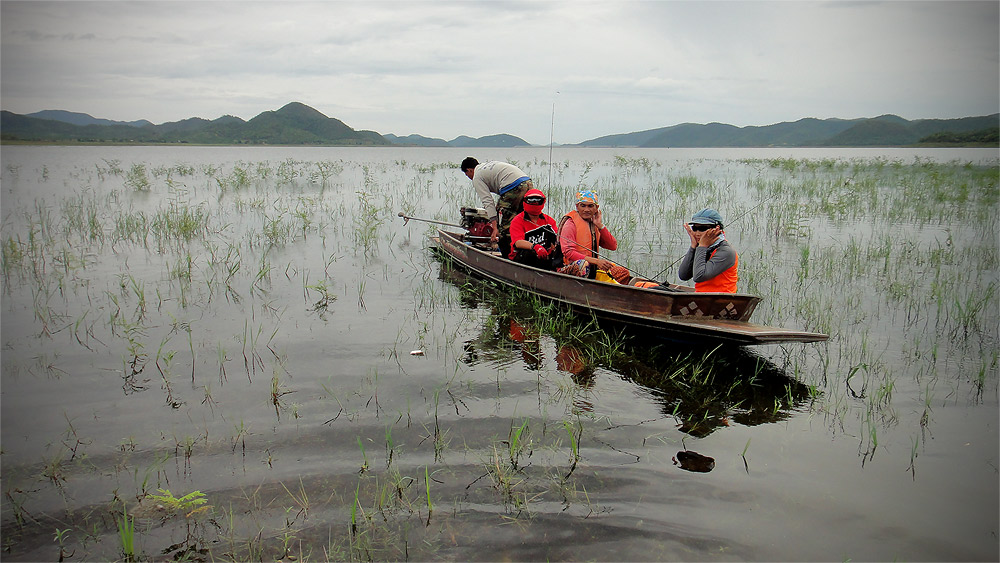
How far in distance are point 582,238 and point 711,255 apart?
2009 millimetres

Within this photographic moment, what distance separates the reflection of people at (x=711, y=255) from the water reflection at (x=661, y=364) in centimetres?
74

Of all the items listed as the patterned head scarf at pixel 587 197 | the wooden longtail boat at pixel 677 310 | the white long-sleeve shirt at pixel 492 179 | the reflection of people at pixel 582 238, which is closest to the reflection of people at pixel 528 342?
the wooden longtail boat at pixel 677 310

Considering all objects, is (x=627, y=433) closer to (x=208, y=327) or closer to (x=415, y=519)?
(x=415, y=519)

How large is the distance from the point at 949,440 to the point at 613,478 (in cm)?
295

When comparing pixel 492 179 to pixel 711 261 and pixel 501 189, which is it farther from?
pixel 711 261

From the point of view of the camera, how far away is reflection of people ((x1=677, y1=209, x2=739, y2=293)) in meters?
6.03

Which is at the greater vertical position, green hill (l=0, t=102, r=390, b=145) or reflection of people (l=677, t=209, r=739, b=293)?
green hill (l=0, t=102, r=390, b=145)

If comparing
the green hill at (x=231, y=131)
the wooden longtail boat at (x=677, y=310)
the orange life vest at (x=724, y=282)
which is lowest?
the wooden longtail boat at (x=677, y=310)

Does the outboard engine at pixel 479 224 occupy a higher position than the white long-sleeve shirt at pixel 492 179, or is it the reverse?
the white long-sleeve shirt at pixel 492 179

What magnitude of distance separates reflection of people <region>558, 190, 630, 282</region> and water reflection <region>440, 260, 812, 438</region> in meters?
0.62

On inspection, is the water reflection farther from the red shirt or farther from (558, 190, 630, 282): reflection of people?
the red shirt

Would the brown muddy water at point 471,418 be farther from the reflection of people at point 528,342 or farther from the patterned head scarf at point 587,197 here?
the patterned head scarf at point 587,197

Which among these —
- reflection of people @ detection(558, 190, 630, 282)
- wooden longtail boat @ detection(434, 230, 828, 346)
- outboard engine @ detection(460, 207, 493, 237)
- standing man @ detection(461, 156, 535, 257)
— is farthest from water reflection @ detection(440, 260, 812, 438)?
outboard engine @ detection(460, 207, 493, 237)

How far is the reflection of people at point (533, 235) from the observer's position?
8266mm
